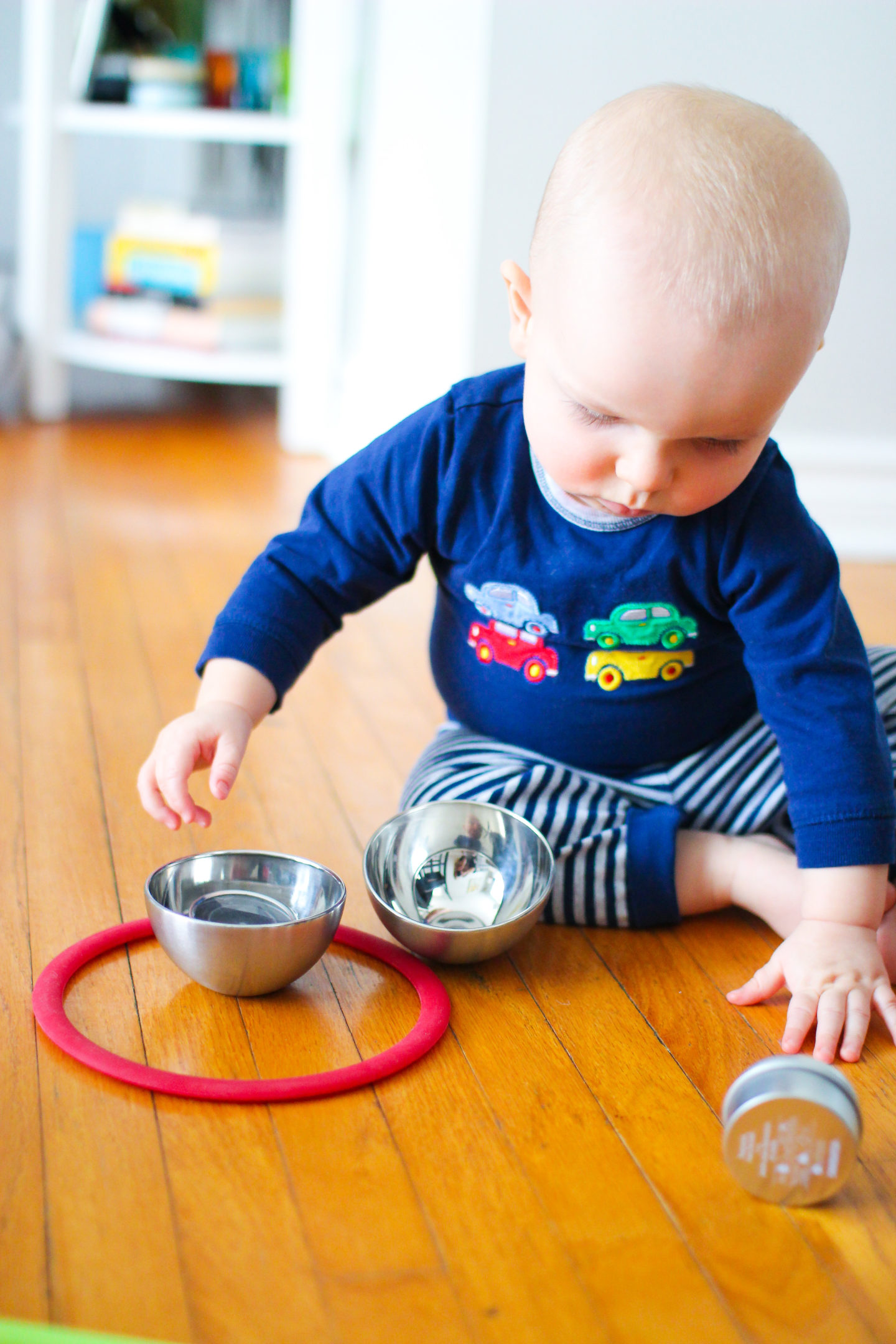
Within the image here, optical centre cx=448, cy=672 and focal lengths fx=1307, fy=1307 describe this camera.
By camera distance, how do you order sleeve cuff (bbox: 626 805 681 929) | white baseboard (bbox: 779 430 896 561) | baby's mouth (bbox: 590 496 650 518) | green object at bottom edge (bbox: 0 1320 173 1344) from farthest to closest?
white baseboard (bbox: 779 430 896 561) → sleeve cuff (bbox: 626 805 681 929) → baby's mouth (bbox: 590 496 650 518) → green object at bottom edge (bbox: 0 1320 173 1344)

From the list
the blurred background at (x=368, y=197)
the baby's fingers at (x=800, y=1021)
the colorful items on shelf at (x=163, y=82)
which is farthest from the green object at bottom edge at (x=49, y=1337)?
the colorful items on shelf at (x=163, y=82)

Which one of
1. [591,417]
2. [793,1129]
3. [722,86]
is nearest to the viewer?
[793,1129]

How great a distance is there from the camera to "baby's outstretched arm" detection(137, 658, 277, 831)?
744 millimetres

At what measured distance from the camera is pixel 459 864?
32.7 inches

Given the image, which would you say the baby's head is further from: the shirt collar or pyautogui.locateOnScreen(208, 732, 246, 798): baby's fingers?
pyautogui.locateOnScreen(208, 732, 246, 798): baby's fingers

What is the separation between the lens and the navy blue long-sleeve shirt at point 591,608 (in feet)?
2.57

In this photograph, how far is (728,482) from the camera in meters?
0.72

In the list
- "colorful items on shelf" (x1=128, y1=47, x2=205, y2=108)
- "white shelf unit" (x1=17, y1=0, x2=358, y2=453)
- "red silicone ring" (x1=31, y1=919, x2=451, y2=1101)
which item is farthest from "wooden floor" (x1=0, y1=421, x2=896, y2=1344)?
"colorful items on shelf" (x1=128, y1=47, x2=205, y2=108)

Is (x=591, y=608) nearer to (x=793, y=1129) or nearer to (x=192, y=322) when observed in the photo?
(x=793, y=1129)

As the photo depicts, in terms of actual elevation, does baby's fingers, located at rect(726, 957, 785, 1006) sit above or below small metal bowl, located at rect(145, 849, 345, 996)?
below

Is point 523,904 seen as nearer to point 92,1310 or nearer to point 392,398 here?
point 92,1310

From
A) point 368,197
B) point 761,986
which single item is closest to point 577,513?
point 761,986

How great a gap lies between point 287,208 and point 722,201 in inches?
66.6

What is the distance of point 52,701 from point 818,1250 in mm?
780
